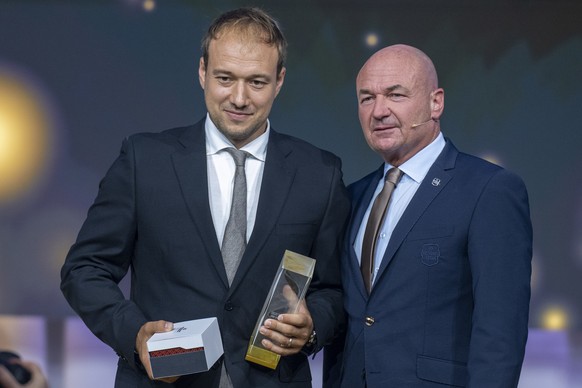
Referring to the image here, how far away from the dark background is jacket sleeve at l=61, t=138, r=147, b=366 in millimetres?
2271

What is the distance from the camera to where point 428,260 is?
2.34 meters

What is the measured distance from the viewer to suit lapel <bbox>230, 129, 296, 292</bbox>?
2.30 meters

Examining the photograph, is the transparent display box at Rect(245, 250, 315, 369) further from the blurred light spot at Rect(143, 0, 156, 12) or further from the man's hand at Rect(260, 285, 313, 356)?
the blurred light spot at Rect(143, 0, 156, 12)

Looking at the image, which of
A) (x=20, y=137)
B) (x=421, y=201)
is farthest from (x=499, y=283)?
(x=20, y=137)

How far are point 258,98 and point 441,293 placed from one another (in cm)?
72

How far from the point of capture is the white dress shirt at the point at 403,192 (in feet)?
8.08

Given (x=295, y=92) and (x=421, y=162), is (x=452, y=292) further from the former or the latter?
(x=295, y=92)

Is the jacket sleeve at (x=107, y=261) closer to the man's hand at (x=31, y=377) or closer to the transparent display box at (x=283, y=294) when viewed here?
the transparent display box at (x=283, y=294)

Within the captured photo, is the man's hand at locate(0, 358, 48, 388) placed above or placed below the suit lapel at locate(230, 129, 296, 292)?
below

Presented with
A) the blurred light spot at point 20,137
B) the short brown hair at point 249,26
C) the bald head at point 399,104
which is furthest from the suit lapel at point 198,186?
the blurred light spot at point 20,137

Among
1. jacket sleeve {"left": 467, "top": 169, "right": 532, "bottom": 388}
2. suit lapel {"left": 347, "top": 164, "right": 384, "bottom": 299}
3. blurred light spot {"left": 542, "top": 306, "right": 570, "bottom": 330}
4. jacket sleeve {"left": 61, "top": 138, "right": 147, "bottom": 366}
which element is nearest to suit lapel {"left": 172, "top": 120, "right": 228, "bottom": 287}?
jacket sleeve {"left": 61, "top": 138, "right": 147, "bottom": 366}

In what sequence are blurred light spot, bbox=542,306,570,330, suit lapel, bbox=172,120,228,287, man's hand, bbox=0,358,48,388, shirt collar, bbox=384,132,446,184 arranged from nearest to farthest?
suit lapel, bbox=172,120,228,287
shirt collar, bbox=384,132,446,184
man's hand, bbox=0,358,48,388
blurred light spot, bbox=542,306,570,330

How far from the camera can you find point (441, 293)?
2.33 meters

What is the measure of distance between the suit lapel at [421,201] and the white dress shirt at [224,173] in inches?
15.0
